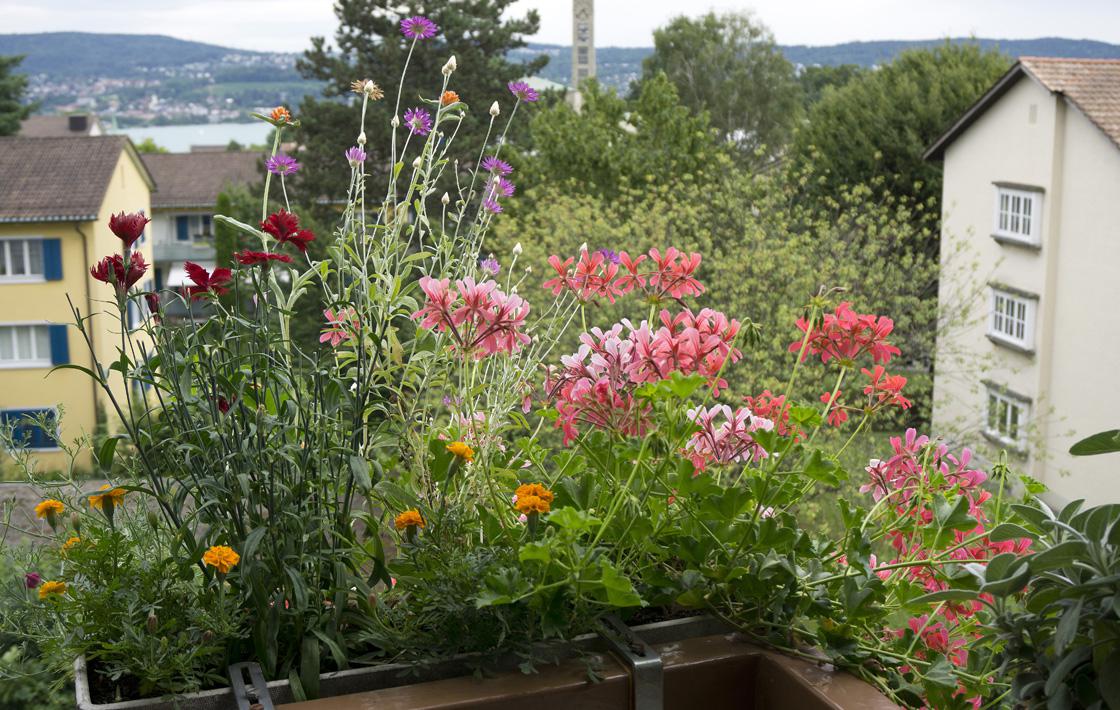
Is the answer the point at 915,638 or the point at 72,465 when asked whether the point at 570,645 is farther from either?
the point at 72,465

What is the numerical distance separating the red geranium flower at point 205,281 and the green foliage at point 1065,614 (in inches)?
29.6

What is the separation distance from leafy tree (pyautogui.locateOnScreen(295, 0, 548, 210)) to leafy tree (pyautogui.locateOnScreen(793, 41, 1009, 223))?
430cm

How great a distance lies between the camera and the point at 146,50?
4456cm

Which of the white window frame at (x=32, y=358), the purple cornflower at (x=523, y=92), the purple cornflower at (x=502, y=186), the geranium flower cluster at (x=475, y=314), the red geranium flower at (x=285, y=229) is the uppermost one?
the purple cornflower at (x=523, y=92)

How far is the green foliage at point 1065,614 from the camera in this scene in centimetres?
80

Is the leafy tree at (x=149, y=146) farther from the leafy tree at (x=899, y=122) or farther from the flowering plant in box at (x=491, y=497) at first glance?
the flowering plant in box at (x=491, y=497)

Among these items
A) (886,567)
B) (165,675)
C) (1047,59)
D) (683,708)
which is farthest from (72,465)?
(1047,59)

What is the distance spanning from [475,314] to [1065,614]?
59 cm

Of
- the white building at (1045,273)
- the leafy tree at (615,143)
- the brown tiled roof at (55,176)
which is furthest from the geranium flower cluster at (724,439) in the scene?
the brown tiled roof at (55,176)

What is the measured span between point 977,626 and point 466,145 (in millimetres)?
11746

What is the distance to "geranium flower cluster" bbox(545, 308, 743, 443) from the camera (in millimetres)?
1124

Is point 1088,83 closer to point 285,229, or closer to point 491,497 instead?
point 491,497

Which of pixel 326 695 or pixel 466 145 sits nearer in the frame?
pixel 326 695

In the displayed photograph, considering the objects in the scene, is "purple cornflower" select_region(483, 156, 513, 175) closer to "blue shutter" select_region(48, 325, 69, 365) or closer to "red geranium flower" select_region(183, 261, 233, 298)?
"red geranium flower" select_region(183, 261, 233, 298)
